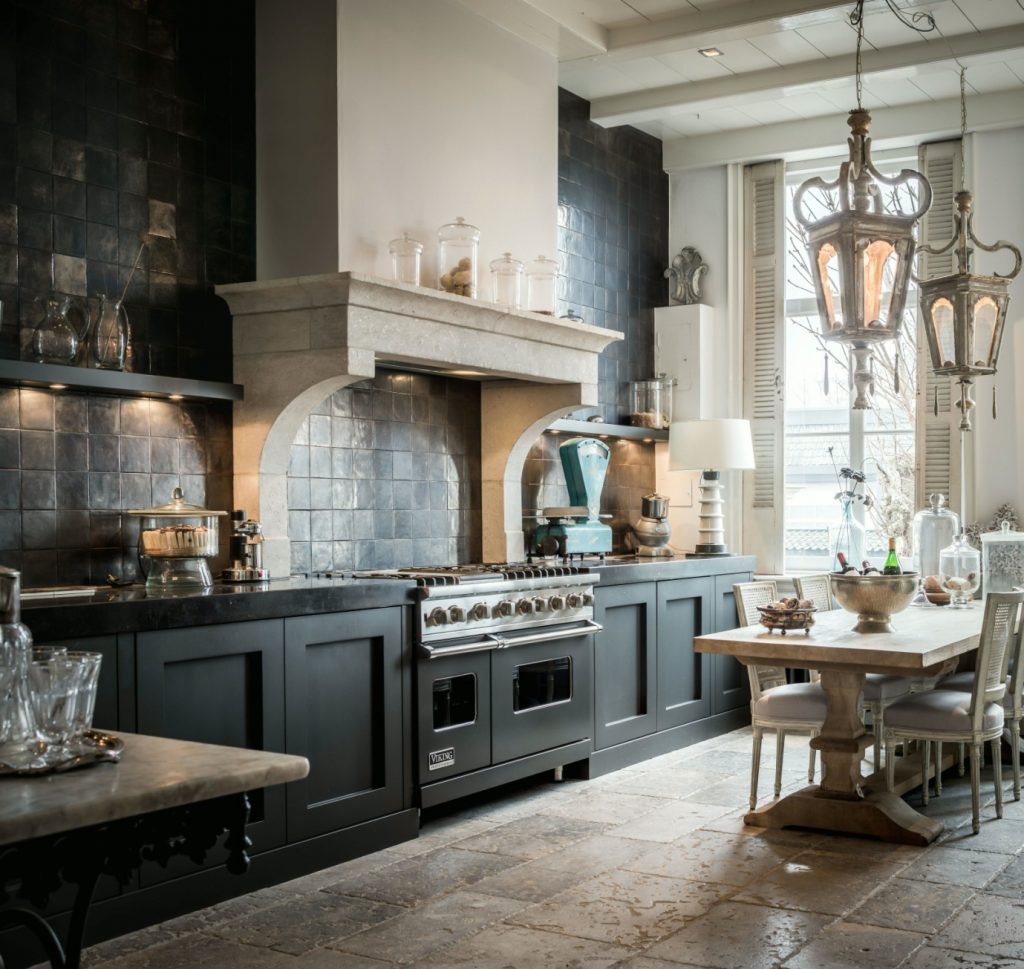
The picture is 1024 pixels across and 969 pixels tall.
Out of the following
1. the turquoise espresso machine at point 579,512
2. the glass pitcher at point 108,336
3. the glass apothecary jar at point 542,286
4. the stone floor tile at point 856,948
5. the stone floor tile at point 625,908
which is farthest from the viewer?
the turquoise espresso machine at point 579,512

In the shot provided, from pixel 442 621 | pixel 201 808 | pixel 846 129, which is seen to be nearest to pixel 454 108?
pixel 442 621

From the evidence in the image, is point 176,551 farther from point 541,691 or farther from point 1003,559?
point 1003,559

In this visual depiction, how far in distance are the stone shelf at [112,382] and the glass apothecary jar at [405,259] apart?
0.77 metres

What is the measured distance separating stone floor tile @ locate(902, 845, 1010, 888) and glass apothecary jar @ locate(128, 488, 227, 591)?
2.54 m

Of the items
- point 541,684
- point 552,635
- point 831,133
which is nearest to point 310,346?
point 552,635

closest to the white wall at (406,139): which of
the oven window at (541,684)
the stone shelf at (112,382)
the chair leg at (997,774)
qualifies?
the stone shelf at (112,382)

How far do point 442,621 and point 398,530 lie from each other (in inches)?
36.8

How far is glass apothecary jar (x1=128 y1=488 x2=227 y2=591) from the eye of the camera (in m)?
4.11

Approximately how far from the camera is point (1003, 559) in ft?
21.2

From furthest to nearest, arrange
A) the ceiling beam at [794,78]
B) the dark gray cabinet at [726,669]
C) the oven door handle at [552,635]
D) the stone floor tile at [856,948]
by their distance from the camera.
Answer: the dark gray cabinet at [726,669]
the ceiling beam at [794,78]
the oven door handle at [552,635]
the stone floor tile at [856,948]

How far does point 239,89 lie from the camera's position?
4.89m

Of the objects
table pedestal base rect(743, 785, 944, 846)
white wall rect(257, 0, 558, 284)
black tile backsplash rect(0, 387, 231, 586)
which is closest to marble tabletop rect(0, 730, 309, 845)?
black tile backsplash rect(0, 387, 231, 586)

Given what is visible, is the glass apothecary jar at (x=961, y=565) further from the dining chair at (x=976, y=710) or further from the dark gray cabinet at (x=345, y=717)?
the dark gray cabinet at (x=345, y=717)

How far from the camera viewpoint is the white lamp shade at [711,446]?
6.93 metres
